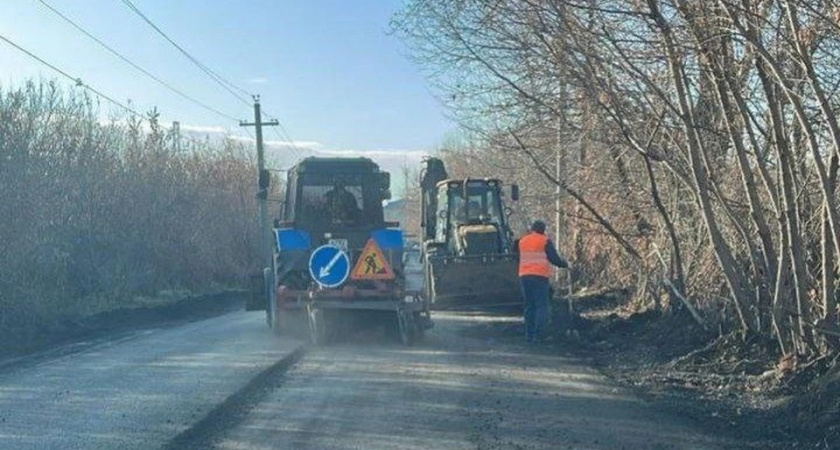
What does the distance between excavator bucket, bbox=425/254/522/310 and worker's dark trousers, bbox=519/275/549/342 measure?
4255 millimetres

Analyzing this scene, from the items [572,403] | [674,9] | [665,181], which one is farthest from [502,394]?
[665,181]

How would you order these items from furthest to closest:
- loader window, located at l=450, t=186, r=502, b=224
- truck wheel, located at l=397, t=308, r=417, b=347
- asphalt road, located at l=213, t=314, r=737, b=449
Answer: loader window, located at l=450, t=186, r=502, b=224, truck wheel, located at l=397, t=308, r=417, b=347, asphalt road, located at l=213, t=314, r=737, b=449

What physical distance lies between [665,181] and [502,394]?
750cm

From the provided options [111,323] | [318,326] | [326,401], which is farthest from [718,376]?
A: [111,323]

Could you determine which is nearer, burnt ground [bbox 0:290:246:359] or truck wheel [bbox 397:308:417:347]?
truck wheel [bbox 397:308:417:347]

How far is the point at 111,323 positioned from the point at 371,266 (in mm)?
9862

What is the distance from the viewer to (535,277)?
664 inches

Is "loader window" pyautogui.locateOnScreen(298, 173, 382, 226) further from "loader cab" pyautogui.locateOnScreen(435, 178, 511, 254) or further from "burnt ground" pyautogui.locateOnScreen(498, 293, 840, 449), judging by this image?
"loader cab" pyautogui.locateOnScreen(435, 178, 511, 254)

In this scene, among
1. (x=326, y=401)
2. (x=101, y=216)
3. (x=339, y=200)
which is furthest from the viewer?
(x=101, y=216)

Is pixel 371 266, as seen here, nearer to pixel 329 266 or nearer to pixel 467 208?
pixel 329 266

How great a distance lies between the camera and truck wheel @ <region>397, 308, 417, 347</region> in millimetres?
16125

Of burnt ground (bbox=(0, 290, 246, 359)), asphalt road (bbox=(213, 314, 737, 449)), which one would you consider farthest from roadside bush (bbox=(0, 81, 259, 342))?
asphalt road (bbox=(213, 314, 737, 449))

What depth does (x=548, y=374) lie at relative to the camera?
41.6 ft

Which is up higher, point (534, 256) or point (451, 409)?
point (534, 256)
